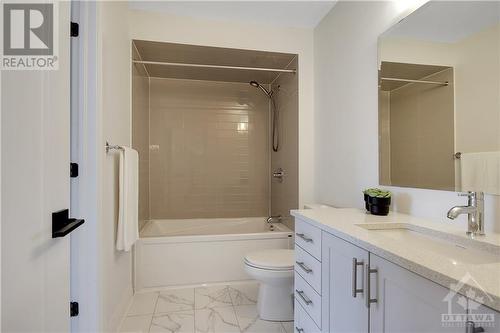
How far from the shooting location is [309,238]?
4.71 feet

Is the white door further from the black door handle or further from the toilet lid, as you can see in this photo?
the toilet lid

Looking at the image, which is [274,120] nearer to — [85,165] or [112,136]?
[112,136]

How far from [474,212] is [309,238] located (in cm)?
71

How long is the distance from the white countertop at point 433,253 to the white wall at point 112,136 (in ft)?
3.92

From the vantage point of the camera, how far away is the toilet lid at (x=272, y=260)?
1889 millimetres

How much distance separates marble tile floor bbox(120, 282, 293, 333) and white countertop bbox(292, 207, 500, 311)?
0.95 meters

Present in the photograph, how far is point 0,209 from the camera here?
0.71 metres

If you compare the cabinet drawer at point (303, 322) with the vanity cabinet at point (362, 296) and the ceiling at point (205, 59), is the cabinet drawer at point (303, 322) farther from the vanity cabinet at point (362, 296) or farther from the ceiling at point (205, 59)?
the ceiling at point (205, 59)

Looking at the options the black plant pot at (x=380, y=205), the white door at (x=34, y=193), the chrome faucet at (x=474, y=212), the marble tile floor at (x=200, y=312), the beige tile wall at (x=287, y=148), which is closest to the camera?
the white door at (x=34, y=193)

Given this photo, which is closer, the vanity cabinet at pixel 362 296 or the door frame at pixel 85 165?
the vanity cabinet at pixel 362 296

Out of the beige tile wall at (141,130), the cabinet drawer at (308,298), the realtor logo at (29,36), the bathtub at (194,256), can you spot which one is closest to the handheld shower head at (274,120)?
the bathtub at (194,256)

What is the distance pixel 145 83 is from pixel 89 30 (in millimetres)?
1718

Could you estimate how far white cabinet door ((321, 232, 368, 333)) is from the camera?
99cm

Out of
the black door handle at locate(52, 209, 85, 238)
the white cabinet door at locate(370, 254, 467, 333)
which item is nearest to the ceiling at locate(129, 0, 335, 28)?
the black door handle at locate(52, 209, 85, 238)
